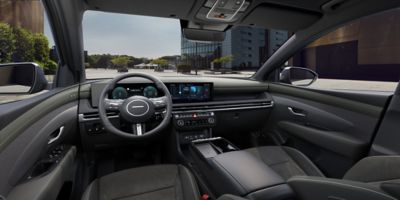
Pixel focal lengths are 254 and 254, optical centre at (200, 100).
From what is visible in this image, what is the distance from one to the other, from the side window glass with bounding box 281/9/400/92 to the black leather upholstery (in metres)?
0.81

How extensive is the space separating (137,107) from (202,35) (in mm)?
1254

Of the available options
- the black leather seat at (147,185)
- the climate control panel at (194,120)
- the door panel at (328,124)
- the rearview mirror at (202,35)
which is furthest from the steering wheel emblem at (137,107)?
the door panel at (328,124)

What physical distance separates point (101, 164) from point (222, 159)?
4.65 feet

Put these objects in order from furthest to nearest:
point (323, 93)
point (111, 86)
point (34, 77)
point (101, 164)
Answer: point (101, 164)
point (323, 93)
point (111, 86)
point (34, 77)

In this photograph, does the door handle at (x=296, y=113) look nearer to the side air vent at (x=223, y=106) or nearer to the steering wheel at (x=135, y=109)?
the side air vent at (x=223, y=106)

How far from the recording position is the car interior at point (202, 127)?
1.31 meters

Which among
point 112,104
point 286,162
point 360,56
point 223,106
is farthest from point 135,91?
point 360,56

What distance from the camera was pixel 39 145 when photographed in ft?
4.80

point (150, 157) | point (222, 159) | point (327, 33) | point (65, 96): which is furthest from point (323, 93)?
point (65, 96)

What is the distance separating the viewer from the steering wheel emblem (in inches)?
76.4

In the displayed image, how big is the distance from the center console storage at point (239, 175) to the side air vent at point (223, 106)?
1.42 feet

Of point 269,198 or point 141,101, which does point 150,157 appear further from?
point 269,198

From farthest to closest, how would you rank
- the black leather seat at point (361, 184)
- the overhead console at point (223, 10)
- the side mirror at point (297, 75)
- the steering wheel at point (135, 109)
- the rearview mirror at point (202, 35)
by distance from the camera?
the side mirror at point (297, 75), the rearview mirror at point (202, 35), the overhead console at point (223, 10), the steering wheel at point (135, 109), the black leather seat at point (361, 184)

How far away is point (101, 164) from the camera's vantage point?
270 centimetres
